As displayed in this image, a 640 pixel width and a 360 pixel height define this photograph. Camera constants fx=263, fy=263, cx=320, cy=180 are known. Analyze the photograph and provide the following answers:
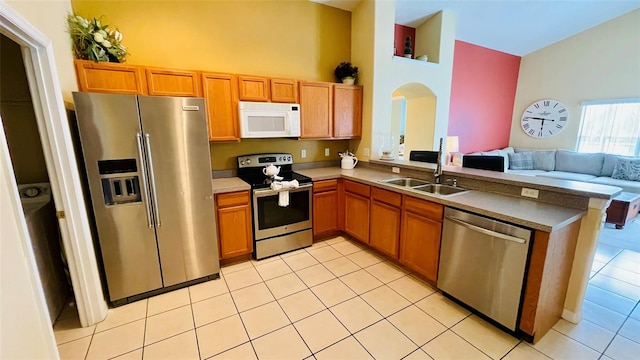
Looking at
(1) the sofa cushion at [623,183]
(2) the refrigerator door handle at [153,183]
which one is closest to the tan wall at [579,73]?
(1) the sofa cushion at [623,183]

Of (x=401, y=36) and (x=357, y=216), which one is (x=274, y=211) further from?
(x=401, y=36)

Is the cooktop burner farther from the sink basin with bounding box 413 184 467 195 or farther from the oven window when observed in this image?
the sink basin with bounding box 413 184 467 195

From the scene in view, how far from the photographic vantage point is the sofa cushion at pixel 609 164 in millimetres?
4906

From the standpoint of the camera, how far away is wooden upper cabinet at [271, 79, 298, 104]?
3.12 meters

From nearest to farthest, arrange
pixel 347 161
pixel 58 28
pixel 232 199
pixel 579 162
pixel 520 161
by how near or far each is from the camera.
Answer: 1. pixel 58 28
2. pixel 232 199
3. pixel 347 161
4. pixel 579 162
5. pixel 520 161

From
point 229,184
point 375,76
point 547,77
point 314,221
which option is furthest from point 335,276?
point 547,77

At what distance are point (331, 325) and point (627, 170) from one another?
6.01 m

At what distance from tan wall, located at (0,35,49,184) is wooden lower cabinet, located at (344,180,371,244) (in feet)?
9.76

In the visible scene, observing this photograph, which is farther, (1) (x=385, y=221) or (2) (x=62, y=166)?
(1) (x=385, y=221)

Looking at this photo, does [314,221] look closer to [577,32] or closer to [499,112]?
[499,112]

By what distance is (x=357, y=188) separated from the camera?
127 inches

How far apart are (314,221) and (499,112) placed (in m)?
5.57

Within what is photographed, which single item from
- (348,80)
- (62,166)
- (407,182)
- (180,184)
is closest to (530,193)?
(407,182)

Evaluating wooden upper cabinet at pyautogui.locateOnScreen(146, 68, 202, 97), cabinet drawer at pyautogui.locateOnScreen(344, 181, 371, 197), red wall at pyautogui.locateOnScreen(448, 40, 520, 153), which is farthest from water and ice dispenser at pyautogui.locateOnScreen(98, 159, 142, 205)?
red wall at pyautogui.locateOnScreen(448, 40, 520, 153)
